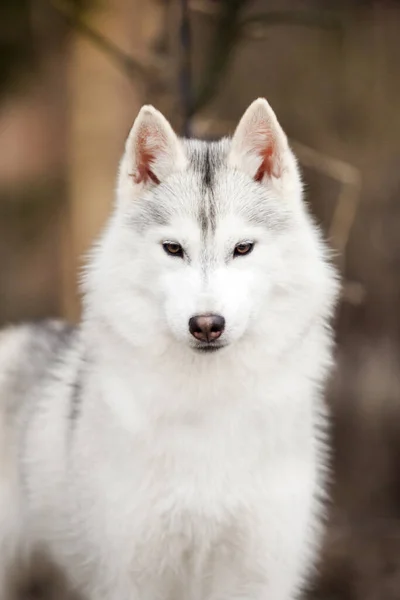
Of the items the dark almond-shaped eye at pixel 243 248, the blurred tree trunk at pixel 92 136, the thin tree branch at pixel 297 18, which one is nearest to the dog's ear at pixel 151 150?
the dark almond-shaped eye at pixel 243 248

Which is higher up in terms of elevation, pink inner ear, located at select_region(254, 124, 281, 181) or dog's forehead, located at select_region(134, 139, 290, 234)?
pink inner ear, located at select_region(254, 124, 281, 181)

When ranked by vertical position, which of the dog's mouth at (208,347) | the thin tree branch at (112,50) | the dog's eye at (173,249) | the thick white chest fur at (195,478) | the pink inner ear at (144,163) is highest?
the thin tree branch at (112,50)

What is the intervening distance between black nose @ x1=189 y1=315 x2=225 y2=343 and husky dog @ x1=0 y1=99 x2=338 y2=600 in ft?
0.40

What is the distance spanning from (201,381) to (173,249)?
0.45 meters

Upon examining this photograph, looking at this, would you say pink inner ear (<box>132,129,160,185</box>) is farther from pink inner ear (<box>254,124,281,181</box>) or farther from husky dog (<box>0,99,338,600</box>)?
pink inner ear (<box>254,124,281,181</box>)

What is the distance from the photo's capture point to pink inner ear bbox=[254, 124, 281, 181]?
112 inches

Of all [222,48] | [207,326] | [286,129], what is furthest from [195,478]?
[286,129]

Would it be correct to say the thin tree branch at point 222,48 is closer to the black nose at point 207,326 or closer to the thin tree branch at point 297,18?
the thin tree branch at point 297,18

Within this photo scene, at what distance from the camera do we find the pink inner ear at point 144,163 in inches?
113

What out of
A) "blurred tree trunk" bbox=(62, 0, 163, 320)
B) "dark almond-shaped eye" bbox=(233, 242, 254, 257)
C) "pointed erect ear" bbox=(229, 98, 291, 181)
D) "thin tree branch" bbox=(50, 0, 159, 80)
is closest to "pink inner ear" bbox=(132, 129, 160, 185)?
"pointed erect ear" bbox=(229, 98, 291, 181)

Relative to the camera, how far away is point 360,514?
5469mm

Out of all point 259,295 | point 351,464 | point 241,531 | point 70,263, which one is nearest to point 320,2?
point 70,263

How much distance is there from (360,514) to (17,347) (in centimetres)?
266

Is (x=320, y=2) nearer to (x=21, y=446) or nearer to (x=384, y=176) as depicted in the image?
(x=384, y=176)
